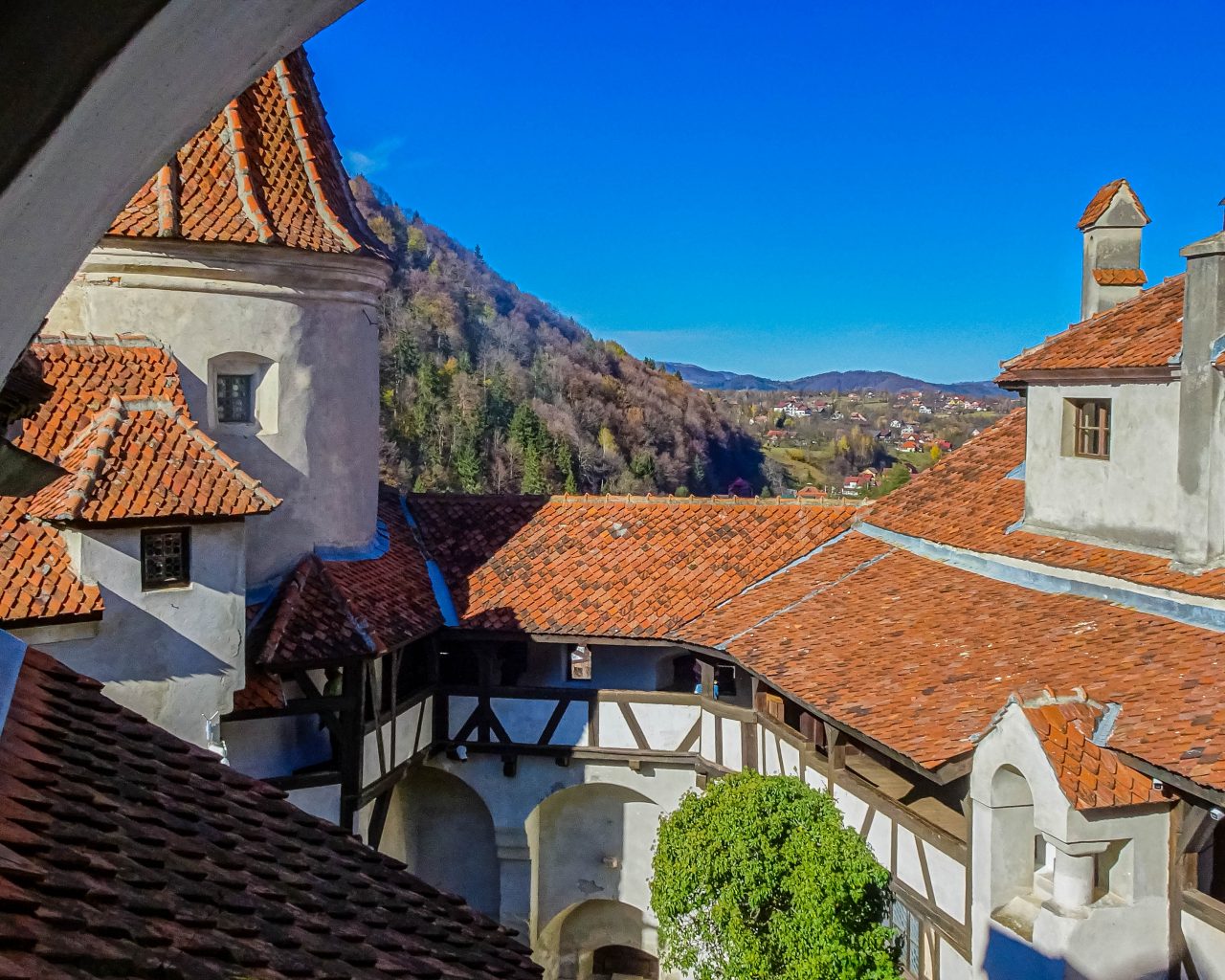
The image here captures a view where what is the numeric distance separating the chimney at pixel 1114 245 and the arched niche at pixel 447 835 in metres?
11.2

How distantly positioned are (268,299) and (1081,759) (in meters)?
9.77

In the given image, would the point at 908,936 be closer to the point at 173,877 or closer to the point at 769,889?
the point at 769,889

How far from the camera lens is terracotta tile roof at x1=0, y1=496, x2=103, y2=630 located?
9.75m

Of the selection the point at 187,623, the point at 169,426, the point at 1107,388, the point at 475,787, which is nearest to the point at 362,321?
the point at 169,426

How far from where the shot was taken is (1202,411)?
10.4 m

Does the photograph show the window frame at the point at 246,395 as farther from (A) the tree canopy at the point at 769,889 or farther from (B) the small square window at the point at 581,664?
(B) the small square window at the point at 581,664

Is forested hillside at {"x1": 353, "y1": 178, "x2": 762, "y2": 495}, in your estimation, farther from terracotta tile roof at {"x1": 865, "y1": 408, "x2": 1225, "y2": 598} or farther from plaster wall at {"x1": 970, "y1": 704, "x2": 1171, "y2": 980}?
plaster wall at {"x1": 970, "y1": 704, "x2": 1171, "y2": 980}

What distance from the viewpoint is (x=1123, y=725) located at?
8344 millimetres

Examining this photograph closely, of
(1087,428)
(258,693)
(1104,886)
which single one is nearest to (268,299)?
(258,693)

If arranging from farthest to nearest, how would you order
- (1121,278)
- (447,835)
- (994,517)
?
Result: (447,835) → (1121,278) → (994,517)

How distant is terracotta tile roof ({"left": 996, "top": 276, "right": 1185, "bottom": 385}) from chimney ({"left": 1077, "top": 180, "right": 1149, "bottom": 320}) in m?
2.38

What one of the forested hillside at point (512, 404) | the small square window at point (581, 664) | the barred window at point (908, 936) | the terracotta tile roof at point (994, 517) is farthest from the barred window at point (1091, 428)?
the forested hillside at point (512, 404)

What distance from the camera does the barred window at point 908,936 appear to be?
10.5 metres

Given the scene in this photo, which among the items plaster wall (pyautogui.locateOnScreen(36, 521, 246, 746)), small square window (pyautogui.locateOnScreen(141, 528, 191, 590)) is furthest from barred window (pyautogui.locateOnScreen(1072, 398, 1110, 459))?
→ small square window (pyautogui.locateOnScreen(141, 528, 191, 590))
